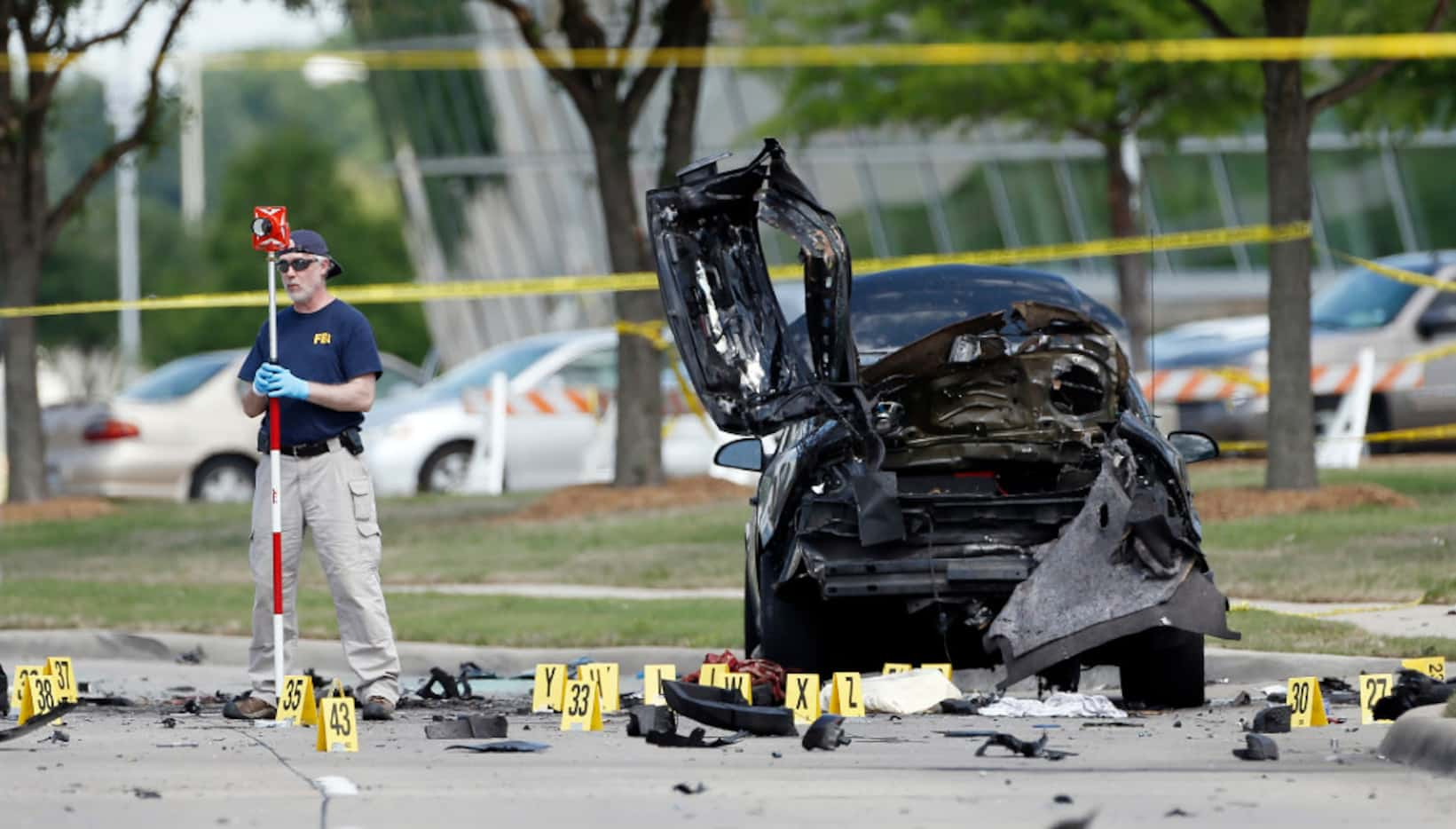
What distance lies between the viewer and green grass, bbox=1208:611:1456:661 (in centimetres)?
1075

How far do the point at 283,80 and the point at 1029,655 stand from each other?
13185 cm

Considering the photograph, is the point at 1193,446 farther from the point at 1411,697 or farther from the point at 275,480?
the point at 275,480

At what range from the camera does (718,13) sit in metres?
40.2

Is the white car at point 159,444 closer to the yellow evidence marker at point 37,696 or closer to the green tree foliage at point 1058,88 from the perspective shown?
the green tree foliage at point 1058,88

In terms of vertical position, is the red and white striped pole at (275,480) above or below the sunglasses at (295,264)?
below

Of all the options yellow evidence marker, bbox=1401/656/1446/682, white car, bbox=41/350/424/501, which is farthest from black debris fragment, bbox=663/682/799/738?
white car, bbox=41/350/424/501

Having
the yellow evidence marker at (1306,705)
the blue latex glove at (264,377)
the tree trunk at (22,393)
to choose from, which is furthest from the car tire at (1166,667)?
the tree trunk at (22,393)

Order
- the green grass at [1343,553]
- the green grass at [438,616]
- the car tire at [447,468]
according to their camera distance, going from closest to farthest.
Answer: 1. the green grass at [438,616]
2. the green grass at [1343,553]
3. the car tire at [447,468]

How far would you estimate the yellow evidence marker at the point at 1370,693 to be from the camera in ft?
28.8

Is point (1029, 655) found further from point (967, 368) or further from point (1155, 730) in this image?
point (967, 368)

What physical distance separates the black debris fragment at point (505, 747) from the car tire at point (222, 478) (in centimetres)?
1571

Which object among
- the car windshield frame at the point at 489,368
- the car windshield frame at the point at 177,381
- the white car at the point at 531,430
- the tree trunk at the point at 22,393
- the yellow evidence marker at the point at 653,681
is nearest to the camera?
the yellow evidence marker at the point at 653,681

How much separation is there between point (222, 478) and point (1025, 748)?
16941 mm

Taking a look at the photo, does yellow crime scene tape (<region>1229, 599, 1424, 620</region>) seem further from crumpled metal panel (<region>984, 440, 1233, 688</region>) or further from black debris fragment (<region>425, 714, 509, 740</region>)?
black debris fragment (<region>425, 714, 509, 740</region>)
